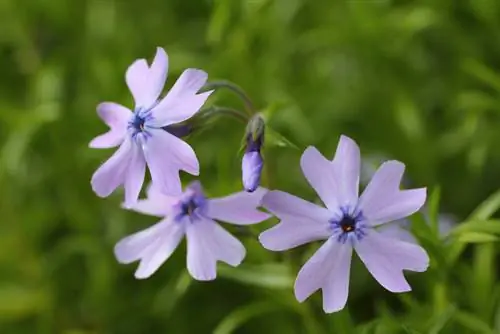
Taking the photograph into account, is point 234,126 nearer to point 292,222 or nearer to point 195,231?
point 195,231

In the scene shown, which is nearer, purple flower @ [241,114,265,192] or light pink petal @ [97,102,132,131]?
purple flower @ [241,114,265,192]

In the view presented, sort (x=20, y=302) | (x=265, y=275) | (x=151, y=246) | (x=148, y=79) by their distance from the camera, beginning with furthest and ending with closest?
1. (x=20, y=302)
2. (x=265, y=275)
3. (x=151, y=246)
4. (x=148, y=79)

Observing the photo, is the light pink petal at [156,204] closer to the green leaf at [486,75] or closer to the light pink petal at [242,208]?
the light pink petal at [242,208]

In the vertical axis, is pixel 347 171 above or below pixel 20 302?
below

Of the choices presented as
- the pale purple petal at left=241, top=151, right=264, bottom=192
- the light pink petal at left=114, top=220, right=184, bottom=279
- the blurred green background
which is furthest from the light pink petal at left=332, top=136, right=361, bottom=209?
the blurred green background

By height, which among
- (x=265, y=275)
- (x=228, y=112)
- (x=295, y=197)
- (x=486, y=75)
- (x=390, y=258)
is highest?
(x=486, y=75)

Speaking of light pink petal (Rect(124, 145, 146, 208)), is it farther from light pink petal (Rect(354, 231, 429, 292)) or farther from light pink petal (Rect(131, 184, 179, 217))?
light pink petal (Rect(354, 231, 429, 292))

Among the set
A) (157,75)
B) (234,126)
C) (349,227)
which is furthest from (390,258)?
(234,126)
